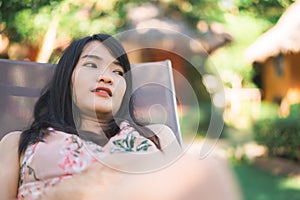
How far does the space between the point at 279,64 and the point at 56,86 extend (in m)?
5.64

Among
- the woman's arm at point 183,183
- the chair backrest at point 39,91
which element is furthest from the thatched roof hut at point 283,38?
the woman's arm at point 183,183

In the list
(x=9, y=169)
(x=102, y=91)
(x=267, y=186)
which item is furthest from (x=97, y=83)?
(x=267, y=186)

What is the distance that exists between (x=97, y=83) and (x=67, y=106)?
0.43 feet

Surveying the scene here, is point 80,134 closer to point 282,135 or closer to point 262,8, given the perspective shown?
point 262,8

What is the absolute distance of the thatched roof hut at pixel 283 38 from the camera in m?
6.38

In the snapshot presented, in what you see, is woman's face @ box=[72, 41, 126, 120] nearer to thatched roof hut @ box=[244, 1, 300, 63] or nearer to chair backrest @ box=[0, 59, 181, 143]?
chair backrest @ box=[0, 59, 181, 143]

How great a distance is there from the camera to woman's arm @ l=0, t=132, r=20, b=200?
163cm

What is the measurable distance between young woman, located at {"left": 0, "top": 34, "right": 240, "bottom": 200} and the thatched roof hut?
191 inches

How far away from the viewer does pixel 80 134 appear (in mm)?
1673

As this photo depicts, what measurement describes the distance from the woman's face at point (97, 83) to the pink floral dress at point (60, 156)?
0.37ft

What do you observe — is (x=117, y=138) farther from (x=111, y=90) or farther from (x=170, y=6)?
(x=170, y=6)

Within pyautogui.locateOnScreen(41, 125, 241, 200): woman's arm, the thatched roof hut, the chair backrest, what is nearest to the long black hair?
the chair backrest

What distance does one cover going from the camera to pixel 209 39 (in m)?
8.11

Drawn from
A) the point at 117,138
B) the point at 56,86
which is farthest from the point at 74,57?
the point at 117,138
